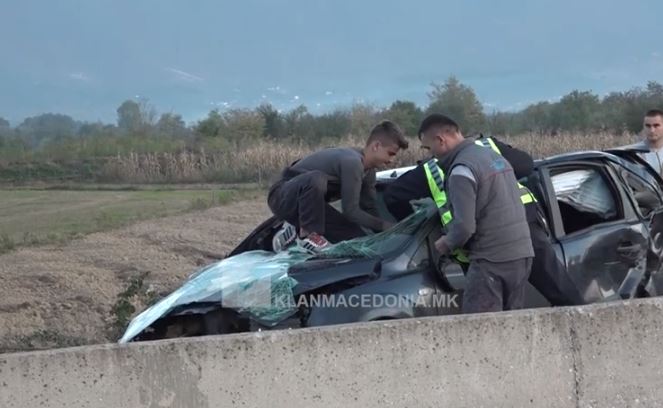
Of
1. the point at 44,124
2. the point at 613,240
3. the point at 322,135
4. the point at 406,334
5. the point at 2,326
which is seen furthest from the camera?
the point at 44,124

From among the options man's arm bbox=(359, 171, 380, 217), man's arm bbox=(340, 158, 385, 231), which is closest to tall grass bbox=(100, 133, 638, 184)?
man's arm bbox=(359, 171, 380, 217)

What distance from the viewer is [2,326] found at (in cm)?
1028

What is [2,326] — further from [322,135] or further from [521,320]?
[322,135]

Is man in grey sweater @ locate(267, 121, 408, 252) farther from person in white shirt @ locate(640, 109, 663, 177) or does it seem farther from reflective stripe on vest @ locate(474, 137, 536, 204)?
person in white shirt @ locate(640, 109, 663, 177)

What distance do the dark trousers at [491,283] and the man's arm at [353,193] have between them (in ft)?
3.52

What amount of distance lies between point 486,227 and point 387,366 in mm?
1499

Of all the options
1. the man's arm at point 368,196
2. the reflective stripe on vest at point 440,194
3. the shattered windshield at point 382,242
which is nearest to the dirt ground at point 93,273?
the man's arm at point 368,196

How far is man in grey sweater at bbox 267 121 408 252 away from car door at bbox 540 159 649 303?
1.09m

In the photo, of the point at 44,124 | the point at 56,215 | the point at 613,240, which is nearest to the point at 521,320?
the point at 613,240

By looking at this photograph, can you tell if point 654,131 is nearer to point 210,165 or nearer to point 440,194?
point 440,194

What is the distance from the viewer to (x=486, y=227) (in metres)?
5.70

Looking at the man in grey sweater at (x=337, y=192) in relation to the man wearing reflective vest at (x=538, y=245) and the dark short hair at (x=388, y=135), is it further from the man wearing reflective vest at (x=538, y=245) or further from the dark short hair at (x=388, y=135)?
the man wearing reflective vest at (x=538, y=245)

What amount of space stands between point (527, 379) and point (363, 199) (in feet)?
8.43

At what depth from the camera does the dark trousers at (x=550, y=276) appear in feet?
20.1
